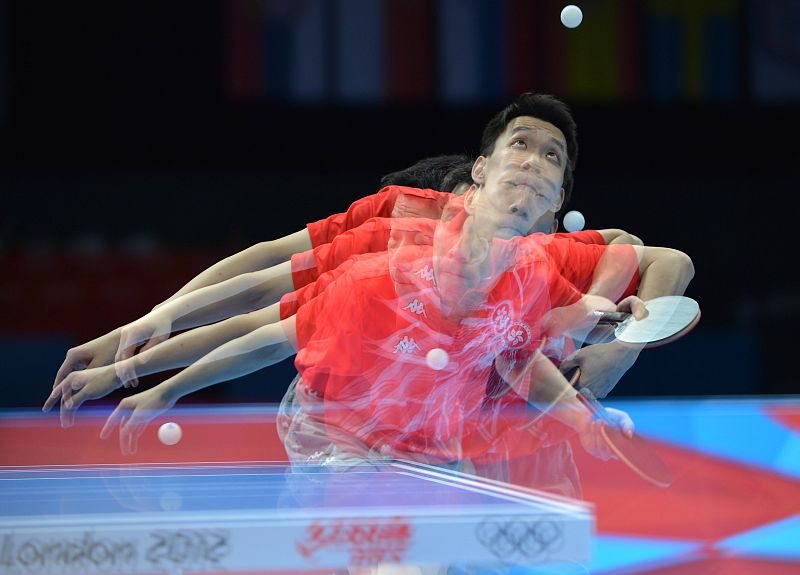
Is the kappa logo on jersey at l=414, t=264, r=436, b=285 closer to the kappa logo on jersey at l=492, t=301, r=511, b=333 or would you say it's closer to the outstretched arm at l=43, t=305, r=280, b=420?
the kappa logo on jersey at l=492, t=301, r=511, b=333

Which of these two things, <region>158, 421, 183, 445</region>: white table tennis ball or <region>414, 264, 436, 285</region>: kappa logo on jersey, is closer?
<region>414, 264, 436, 285</region>: kappa logo on jersey

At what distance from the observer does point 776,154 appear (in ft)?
12.6

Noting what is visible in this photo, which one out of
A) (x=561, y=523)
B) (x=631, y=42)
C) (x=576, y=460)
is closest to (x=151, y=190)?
Answer: (x=631, y=42)

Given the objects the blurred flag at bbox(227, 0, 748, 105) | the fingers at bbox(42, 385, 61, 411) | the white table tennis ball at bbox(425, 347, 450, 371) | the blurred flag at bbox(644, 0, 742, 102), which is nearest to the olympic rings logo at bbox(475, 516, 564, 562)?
the white table tennis ball at bbox(425, 347, 450, 371)

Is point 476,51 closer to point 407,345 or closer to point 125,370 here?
point 407,345

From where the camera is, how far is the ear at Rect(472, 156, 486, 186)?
65.1 inches

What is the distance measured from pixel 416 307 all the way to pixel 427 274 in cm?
6

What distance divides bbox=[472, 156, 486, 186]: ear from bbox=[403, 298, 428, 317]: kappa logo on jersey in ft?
0.76

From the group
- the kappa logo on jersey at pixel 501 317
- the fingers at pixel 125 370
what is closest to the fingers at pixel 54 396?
the fingers at pixel 125 370

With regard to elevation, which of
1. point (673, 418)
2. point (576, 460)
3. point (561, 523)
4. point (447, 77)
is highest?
point (447, 77)

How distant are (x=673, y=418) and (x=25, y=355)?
1697 millimetres

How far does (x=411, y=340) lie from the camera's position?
1588 millimetres

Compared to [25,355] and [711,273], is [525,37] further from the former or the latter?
[25,355]

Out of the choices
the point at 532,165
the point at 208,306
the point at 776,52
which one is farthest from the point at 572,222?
the point at 776,52
